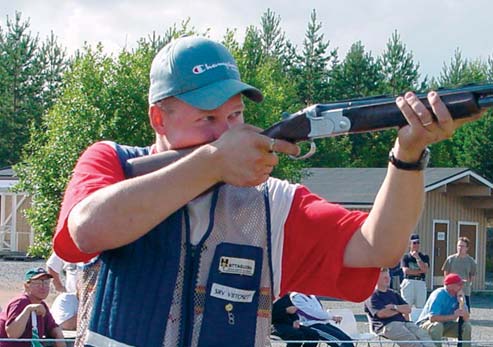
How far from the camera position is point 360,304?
2220 centimetres

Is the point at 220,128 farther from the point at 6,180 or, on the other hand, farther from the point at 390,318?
the point at 6,180

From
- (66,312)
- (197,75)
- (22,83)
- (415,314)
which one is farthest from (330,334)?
(22,83)

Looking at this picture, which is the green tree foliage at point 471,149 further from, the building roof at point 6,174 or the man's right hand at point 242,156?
the man's right hand at point 242,156

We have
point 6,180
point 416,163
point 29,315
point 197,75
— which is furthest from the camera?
point 6,180

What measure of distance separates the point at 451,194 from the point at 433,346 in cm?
1927

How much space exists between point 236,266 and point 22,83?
64.3 metres

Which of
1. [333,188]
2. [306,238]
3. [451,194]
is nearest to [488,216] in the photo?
[451,194]

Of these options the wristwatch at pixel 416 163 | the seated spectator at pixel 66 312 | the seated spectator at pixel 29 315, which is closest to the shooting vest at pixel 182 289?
the wristwatch at pixel 416 163

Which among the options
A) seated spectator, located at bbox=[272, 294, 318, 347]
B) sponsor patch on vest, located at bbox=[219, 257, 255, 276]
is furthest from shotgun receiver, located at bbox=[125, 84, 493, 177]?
seated spectator, located at bbox=[272, 294, 318, 347]

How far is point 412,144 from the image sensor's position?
2.62 m

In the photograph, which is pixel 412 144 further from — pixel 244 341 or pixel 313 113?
pixel 244 341

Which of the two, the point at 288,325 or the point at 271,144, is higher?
the point at 271,144

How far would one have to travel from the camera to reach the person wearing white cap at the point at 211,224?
2506 mm

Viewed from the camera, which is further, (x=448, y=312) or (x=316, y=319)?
(x=448, y=312)
